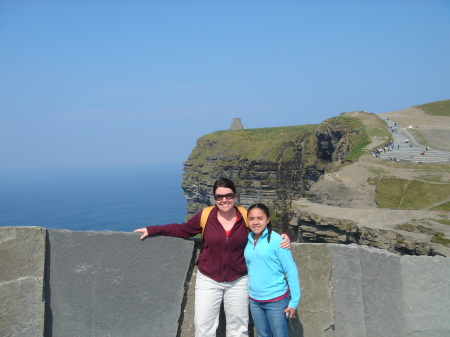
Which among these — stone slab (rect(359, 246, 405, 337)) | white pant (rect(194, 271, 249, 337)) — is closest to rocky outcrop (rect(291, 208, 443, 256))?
stone slab (rect(359, 246, 405, 337))

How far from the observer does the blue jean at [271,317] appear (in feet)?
10.8

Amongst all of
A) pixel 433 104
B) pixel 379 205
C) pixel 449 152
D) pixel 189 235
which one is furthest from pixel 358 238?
pixel 433 104

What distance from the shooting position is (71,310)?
344cm

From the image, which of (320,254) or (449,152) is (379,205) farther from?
(320,254)

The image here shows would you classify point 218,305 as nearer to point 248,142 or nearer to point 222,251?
point 222,251

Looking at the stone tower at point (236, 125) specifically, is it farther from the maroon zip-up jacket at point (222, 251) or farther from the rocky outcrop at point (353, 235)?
the maroon zip-up jacket at point (222, 251)

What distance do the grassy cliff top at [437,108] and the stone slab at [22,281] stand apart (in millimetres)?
62718

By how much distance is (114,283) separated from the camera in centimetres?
352

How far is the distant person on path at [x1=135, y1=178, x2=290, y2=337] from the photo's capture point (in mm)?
3369

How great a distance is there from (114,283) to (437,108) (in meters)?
65.8

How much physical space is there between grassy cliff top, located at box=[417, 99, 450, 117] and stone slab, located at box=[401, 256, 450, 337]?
198ft

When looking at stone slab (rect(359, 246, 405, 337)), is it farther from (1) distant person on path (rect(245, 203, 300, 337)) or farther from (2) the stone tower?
(2) the stone tower

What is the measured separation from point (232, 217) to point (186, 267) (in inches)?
26.3

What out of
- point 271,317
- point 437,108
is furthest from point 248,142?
point 271,317
